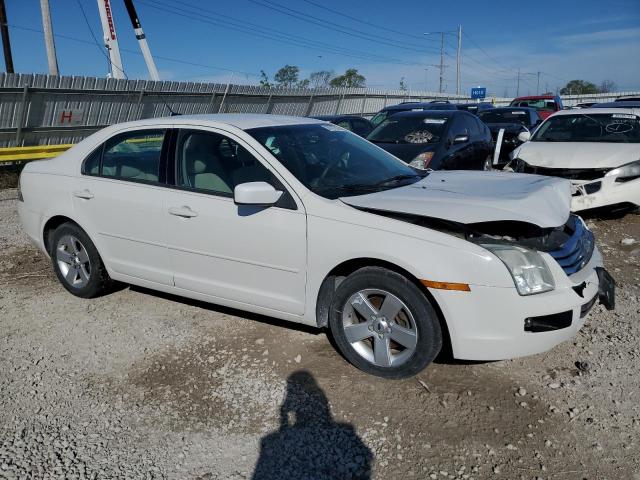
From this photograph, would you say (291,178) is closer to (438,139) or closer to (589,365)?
(589,365)

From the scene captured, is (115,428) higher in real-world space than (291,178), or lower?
lower

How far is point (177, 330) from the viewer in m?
4.36

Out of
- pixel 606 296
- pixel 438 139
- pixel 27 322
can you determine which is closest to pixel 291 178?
pixel 606 296

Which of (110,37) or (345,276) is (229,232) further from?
(110,37)

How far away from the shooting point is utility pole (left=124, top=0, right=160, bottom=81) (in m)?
28.1

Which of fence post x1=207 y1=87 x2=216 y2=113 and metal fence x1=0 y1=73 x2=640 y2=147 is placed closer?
metal fence x1=0 y1=73 x2=640 y2=147

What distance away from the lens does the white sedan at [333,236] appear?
3148 mm

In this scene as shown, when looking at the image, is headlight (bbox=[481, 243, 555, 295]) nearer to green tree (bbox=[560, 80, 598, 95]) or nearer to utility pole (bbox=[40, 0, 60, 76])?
utility pole (bbox=[40, 0, 60, 76])

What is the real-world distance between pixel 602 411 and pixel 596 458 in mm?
456

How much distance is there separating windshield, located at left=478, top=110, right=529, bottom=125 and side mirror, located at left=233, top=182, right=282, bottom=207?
1324cm

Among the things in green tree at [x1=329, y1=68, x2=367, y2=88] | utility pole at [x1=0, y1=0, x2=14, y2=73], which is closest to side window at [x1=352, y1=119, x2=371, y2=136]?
utility pole at [x1=0, y1=0, x2=14, y2=73]

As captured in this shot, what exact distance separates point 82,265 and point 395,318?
9.94 feet

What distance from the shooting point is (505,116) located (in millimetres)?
15836

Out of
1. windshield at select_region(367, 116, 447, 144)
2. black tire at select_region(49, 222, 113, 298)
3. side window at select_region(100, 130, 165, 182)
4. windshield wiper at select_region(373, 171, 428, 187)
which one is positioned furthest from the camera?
windshield at select_region(367, 116, 447, 144)
